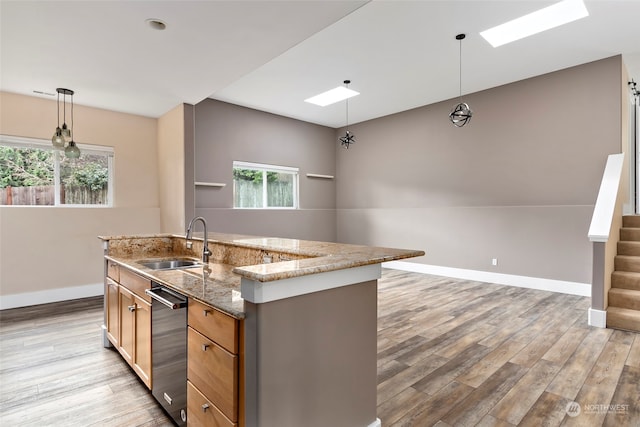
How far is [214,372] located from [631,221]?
5.60 metres

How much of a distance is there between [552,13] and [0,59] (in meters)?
5.68

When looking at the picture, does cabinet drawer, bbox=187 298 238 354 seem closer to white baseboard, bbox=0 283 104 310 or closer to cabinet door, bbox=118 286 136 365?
cabinet door, bbox=118 286 136 365

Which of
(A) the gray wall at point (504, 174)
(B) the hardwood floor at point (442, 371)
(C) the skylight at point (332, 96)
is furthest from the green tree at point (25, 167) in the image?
(A) the gray wall at point (504, 174)

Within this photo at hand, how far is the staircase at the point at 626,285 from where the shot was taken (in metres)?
3.34

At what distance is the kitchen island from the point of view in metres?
1.28

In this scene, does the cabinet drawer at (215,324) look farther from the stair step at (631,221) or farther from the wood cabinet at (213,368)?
the stair step at (631,221)

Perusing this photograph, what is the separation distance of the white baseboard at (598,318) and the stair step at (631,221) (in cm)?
184

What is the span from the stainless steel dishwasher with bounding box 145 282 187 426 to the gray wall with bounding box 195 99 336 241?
12.6ft

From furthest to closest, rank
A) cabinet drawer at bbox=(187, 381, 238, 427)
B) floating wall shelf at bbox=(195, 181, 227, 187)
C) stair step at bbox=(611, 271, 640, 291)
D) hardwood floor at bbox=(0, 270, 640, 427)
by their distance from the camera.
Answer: floating wall shelf at bbox=(195, 181, 227, 187)
stair step at bbox=(611, 271, 640, 291)
hardwood floor at bbox=(0, 270, 640, 427)
cabinet drawer at bbox=(187, 381, 238, 427)

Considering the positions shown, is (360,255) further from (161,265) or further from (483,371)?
(161,265)

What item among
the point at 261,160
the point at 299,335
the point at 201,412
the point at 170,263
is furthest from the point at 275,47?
the point at 261,160

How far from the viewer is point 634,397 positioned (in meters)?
2.17

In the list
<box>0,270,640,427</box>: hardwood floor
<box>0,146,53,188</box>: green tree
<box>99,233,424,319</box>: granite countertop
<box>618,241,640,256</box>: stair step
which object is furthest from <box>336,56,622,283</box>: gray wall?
<box>0,146,53,188</box>: green tree

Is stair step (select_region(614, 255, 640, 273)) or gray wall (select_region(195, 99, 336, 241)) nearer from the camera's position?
stair step (select_region(614, 255, 640, 273))
